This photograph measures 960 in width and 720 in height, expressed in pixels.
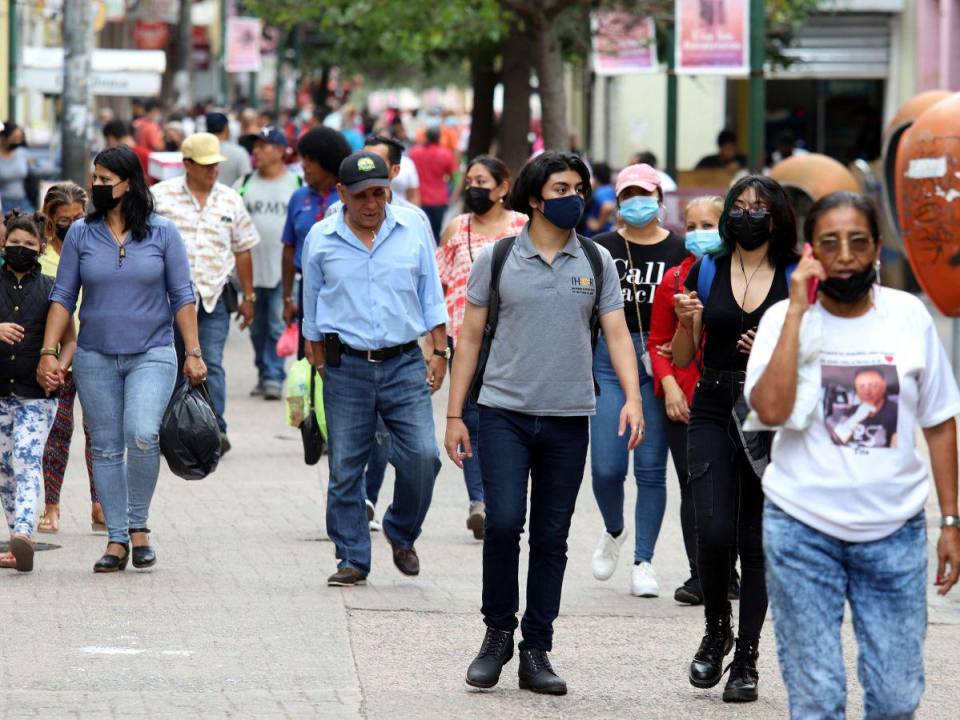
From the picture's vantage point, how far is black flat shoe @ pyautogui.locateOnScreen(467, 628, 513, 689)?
651 centimetres

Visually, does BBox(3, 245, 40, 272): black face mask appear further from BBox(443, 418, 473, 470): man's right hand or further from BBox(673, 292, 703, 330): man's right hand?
BBox(673, 292, 703, 330): man's right hand

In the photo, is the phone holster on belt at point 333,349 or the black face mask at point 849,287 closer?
the black face mask at point 849,287

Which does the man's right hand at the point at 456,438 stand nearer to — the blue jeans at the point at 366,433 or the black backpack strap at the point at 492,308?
the black backpack strap at the point at 492,308

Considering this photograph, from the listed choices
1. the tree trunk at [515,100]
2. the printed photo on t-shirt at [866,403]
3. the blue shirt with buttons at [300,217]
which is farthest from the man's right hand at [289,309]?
the tree trunk at [515,100]

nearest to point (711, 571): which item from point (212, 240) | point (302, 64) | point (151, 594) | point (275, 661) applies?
point (275, 661)

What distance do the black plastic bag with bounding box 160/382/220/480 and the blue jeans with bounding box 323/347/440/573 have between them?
549 millimetres

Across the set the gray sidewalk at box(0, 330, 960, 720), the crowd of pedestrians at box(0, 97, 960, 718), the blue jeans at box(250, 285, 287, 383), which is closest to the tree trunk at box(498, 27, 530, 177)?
the blue jeans at box(250, 285, 287, 383)

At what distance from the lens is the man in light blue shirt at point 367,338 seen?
799cm

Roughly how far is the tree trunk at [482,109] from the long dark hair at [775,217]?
815 inches

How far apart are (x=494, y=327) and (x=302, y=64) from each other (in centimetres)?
4901

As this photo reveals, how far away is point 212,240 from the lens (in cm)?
1131

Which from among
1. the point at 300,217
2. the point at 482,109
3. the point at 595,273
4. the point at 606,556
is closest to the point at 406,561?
the point at 606,556

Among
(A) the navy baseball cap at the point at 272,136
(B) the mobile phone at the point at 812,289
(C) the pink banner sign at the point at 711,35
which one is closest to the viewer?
(B) the mobile phone at the point at 812,289

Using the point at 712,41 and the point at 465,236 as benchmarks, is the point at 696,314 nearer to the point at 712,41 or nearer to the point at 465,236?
the point at 465,236
